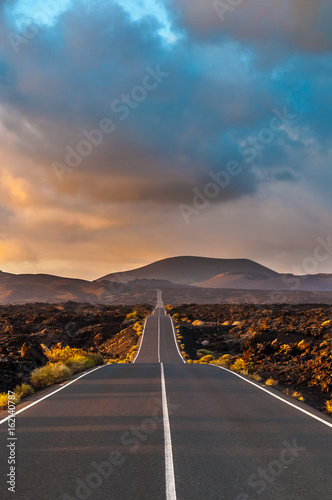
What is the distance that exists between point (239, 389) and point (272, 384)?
3110mm

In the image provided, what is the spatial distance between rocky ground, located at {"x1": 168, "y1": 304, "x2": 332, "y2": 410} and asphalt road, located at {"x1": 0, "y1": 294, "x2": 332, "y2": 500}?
14.7ft

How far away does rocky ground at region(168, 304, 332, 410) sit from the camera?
742 inches

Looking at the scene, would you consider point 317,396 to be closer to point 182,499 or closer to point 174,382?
point 174,382

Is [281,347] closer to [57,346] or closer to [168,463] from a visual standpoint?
[168,463]

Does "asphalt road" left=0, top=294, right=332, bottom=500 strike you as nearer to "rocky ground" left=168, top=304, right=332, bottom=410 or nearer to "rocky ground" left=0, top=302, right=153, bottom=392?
"rocky ground" left=168, top=304, right=332, bottom=410

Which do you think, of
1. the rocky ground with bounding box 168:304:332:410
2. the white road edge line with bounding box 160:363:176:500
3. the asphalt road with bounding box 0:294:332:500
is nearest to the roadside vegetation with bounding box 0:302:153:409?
the asphalt road with bounding box 0:294:332:500

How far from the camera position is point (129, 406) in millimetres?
12531

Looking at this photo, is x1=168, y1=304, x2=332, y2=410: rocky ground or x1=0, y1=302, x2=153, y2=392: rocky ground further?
x1=0, y1=302, x2=153, y2=392: rocky ground

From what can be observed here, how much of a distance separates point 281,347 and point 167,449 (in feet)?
85.1

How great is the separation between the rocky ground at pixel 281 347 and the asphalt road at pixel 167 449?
4.49 metres

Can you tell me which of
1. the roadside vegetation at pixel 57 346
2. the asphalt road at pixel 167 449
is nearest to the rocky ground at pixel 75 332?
the roadside vegetation at pixel 57 346

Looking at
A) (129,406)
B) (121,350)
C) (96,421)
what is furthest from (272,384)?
(121,350)

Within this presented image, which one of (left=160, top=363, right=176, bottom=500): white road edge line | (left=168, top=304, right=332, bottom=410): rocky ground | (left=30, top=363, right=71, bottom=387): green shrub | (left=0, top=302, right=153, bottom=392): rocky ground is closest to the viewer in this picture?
(left=160, top=363, right=176, bottom=500): white road edge line

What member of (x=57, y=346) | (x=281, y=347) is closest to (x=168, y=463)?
(x=281, y=347)
